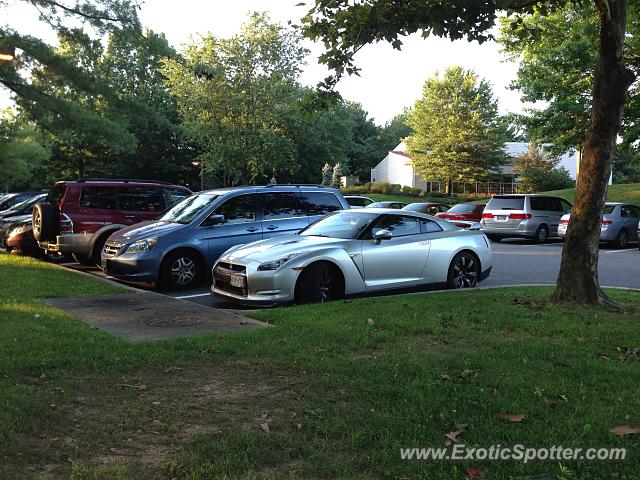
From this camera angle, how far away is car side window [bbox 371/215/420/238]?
9109 millimetres

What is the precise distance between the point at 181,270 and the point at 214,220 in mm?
1084

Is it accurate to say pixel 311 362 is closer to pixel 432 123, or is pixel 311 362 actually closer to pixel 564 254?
pixel 564 254

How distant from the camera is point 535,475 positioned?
3.04 metres

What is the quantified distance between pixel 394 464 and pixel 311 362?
188cm

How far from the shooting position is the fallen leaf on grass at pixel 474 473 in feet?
9.97

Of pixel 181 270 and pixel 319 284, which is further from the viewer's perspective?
pixel 181 270

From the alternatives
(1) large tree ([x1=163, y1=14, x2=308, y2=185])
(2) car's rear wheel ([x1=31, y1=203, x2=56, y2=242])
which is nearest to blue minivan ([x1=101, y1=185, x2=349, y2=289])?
(2) car's rear wheel ([x1=31, y1=203, x2=56, y2=242])

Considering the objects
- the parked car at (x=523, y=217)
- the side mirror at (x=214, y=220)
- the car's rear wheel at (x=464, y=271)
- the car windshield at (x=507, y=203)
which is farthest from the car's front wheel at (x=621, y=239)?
the side mirror at (x=214, y=220)

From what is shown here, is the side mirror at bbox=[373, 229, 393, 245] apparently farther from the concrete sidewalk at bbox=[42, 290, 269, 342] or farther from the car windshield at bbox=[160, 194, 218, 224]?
the car windshield at bbox=[160, 194, 218, 224]

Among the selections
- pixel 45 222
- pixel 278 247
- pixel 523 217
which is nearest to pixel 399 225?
pixel 278 247

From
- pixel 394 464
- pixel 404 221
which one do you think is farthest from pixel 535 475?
pixel 404 221

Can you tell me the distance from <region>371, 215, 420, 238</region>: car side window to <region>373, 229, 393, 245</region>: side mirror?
0.81 ft

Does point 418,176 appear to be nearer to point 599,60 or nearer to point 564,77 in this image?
point 564,77

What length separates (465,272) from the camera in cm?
983
